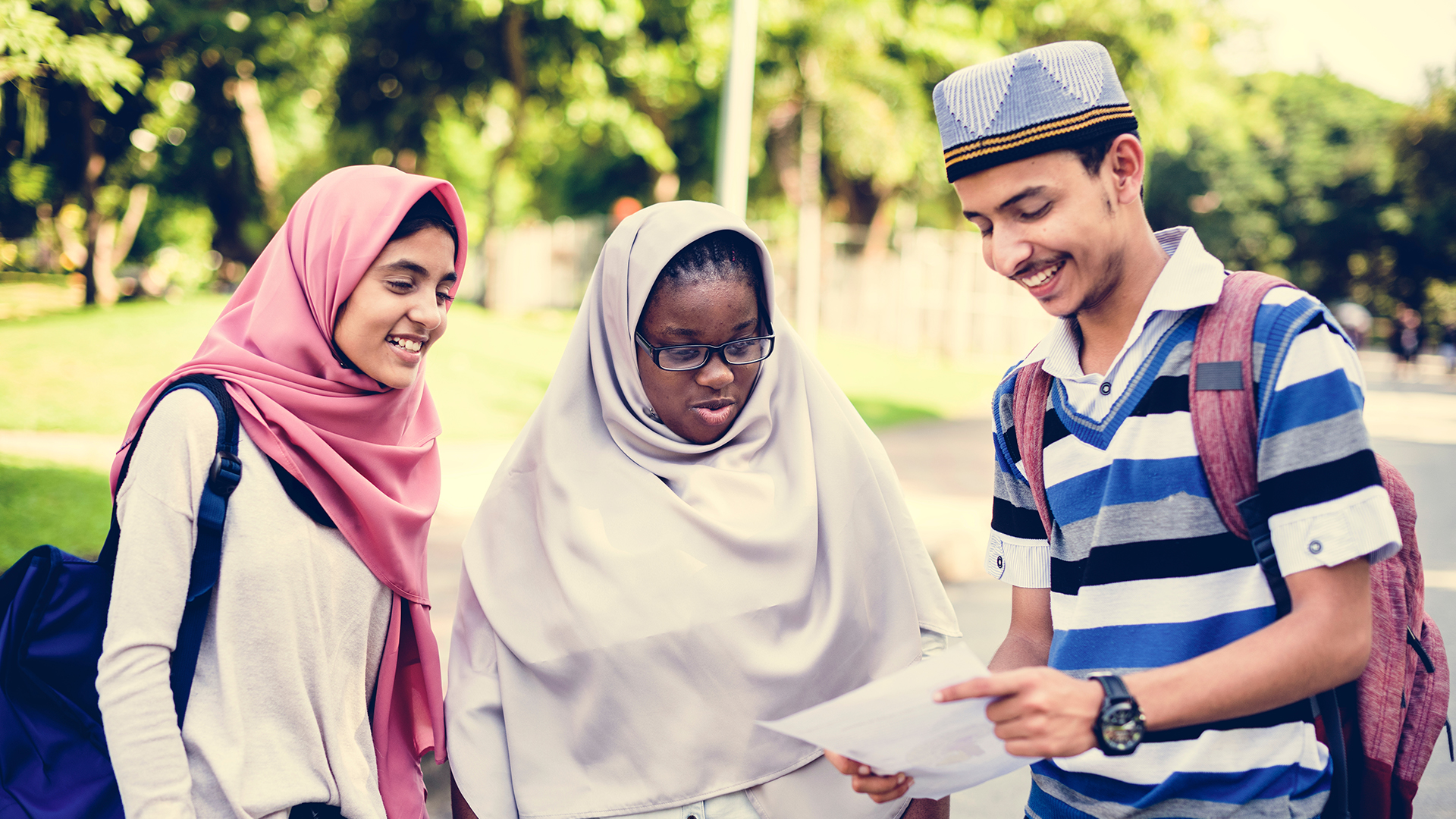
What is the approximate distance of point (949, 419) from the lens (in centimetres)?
1416

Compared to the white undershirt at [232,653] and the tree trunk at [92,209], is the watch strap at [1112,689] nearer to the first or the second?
the white undershirt at [232,653]

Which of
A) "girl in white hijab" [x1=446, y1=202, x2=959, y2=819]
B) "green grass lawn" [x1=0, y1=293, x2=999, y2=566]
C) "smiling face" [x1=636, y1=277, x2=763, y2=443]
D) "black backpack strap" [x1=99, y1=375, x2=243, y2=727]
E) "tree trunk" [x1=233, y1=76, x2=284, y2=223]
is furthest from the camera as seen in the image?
"tree trunk" [x1=233, y1=76, x2=284, y2=223]

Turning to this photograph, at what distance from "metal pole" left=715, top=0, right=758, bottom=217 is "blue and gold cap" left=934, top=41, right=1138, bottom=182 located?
574 cm

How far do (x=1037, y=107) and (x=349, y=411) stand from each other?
1.43 m

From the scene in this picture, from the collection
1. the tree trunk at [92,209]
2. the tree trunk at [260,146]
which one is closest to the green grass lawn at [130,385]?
the tree trunk at [92,209]

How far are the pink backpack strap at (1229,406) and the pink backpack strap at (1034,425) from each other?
0.96 feet

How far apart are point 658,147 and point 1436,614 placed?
13.3 meters

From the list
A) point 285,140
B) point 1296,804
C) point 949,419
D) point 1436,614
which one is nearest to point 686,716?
point 1296,804

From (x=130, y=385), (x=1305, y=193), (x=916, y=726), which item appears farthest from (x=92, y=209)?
(x=1305, y=193)

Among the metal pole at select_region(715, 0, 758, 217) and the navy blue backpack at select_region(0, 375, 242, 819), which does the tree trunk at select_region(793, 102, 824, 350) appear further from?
the navy blue backpack at select_region(0, 375, 242, 819)

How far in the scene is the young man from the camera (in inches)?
55.6

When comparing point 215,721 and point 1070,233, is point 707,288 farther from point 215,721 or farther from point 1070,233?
point 215,721

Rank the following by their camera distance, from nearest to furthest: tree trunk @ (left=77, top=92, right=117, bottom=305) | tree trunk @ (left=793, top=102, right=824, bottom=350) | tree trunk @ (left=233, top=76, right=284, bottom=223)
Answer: tree trunk @ (left=77, top=92, right=117, bottom=305) → tree trunk @ (left=233, top=76, right=284, bottom=223) → tree trunk @ (left=793, top=102, right=824, bottom=350)

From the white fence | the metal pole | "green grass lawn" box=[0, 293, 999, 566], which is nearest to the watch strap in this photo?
"green grass lawn" box=[0, 293, 999, 566]
